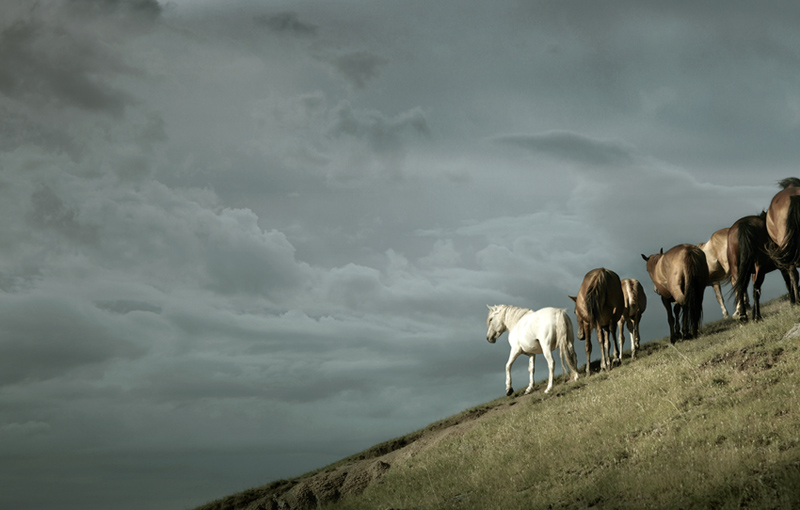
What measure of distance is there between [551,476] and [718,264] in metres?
19.6

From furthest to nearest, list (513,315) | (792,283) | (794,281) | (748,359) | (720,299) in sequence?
1. (720,299)
2. (513,315)
3. (792,283)
4. (794,281)
5. (748,359)

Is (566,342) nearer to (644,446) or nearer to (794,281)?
(794,281)

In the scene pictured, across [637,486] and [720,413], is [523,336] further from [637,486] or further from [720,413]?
[637,486]

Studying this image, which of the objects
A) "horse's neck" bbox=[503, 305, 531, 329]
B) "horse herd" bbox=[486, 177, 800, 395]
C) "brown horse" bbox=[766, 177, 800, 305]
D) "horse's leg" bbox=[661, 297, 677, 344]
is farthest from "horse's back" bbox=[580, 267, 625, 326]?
"brown horse" bbox=[766, 177, 800, 305]

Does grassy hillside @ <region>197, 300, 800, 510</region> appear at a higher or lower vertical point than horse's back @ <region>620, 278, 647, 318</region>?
lower

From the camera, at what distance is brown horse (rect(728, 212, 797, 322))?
21.7m

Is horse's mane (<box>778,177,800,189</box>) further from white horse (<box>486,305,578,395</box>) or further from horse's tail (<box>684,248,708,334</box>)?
white horse (<box>486,305,578,395</box>)

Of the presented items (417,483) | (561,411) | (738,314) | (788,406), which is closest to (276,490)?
(417,483)

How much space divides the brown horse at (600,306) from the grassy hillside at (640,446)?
2.54m

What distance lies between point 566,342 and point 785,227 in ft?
25.1

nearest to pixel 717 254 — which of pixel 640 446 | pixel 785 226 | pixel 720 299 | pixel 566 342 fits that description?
pixel 720 299

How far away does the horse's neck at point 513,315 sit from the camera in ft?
87.2

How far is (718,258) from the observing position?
89.5 feet

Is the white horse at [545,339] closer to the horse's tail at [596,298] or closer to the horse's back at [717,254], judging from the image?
the horse's tail at [596,298]
